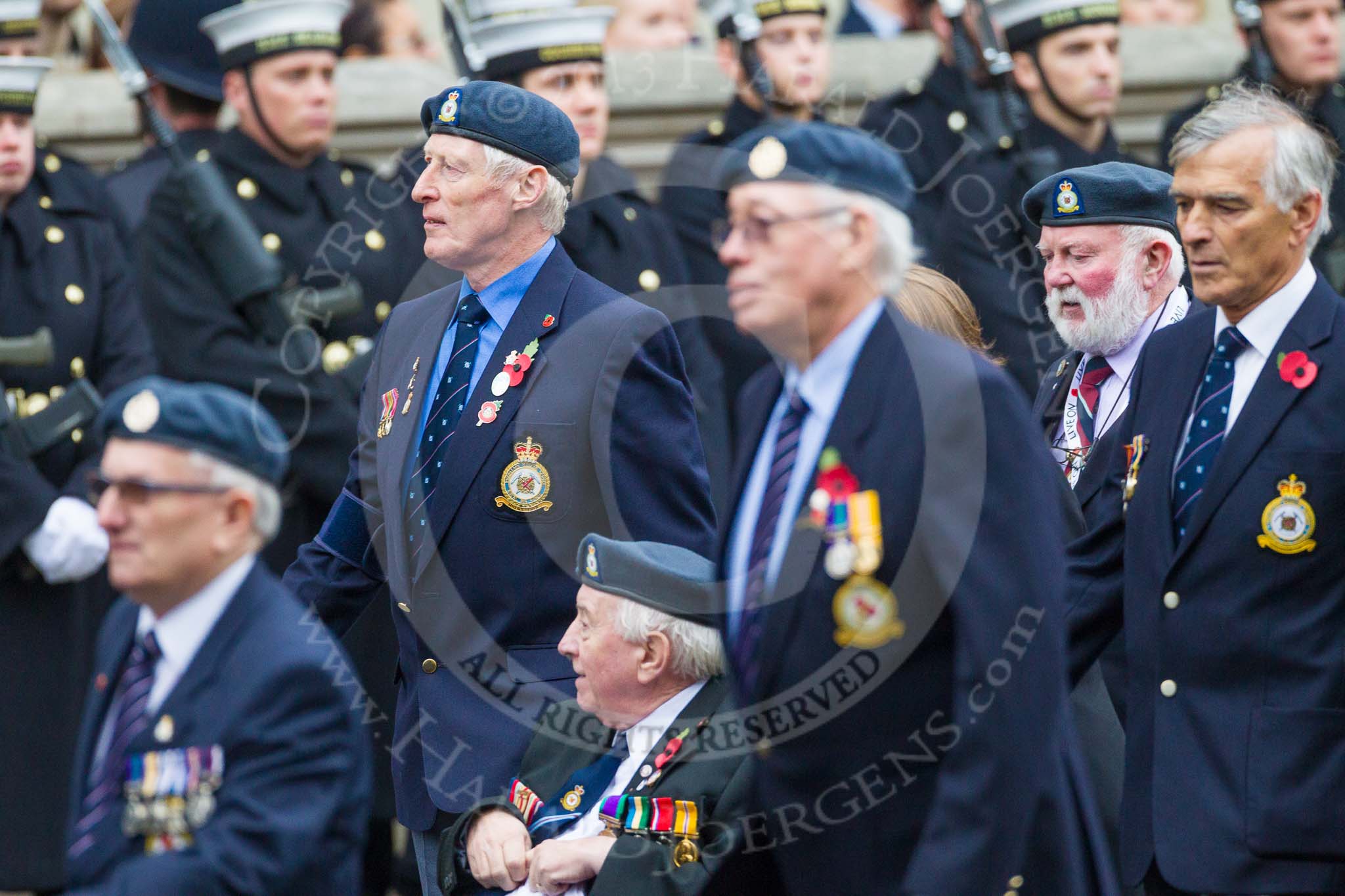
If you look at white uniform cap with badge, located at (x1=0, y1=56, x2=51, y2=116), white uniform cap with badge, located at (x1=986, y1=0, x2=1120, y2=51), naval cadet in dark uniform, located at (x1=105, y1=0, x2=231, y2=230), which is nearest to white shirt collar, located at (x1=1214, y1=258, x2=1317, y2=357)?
white uniform cap with badge, located at (x1=986, y1=0, x2=1120, y2=51)

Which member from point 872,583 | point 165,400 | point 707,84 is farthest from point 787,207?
point 707,84

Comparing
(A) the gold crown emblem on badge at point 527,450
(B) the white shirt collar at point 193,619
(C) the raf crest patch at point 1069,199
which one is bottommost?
(A) the gold crown emblem on badge at point 527,450

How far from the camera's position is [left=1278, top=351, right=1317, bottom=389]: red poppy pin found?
4.60 meters

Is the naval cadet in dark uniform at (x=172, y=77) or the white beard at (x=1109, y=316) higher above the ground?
the naval cadet in dark uniform at (x=172, y=77)

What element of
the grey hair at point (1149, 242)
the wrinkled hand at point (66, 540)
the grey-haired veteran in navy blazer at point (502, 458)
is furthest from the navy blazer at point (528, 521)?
the wrinkled hand at point (66, 540)

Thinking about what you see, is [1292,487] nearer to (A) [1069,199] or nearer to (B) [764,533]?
(B) [764,533]

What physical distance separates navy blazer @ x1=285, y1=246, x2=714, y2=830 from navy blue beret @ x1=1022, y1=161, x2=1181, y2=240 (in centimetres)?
104

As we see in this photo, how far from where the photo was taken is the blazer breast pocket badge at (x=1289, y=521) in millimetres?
4516

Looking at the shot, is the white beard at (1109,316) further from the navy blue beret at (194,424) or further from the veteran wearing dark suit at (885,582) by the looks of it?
the navy blue beret at (194,424)

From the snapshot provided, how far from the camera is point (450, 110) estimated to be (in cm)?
536

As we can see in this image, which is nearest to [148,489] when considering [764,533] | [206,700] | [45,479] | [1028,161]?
[206,700]

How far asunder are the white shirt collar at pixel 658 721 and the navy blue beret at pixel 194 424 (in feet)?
3.35

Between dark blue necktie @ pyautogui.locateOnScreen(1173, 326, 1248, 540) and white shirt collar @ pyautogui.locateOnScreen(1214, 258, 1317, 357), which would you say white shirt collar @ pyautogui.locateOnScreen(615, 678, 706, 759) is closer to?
dark blue necktie @ pyautogui.locateOnScreen(1173, 326, 1248, 540)

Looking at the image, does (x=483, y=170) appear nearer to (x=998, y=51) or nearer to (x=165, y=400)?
(x=165, y=400)
